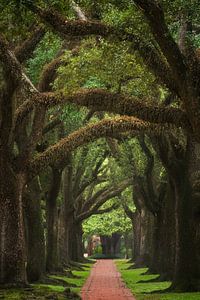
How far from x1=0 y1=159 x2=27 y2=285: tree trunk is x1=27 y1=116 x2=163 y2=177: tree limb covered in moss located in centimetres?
86

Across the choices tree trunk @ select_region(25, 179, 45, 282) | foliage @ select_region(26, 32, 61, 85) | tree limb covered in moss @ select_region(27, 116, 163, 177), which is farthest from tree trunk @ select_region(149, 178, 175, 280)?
foliage @ select_region(26, 32, 61, 85)

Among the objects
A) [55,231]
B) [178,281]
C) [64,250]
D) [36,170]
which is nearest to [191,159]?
[178,281]

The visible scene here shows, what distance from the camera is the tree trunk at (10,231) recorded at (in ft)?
51.7

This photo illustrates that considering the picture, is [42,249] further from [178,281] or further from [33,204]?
[178,281]

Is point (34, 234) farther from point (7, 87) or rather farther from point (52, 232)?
point (7, 87)

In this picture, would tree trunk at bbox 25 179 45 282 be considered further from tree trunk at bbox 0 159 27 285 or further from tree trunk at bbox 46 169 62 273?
tree trunk at bbox 46 169 62 273

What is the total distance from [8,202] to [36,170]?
134 cm

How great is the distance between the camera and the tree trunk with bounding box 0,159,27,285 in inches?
620

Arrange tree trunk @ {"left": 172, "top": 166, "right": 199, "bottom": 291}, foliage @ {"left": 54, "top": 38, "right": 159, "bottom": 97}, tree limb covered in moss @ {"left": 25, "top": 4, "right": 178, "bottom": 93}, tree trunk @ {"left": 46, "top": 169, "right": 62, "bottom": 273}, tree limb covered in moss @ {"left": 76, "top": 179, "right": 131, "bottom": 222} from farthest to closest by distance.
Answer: tree limb covered in moss @ {"left": 76, "top": 179, "right": 131, "bottom": 222} < tree trunk @ {"left": 46, "top": 169, "right": 62, "bottom": 273} < tree trunk @ {"left": 172, "top": 166, "right": 199, "bottom": 291} < foliage @ {"left": 54, "top": 38, "right": 159, "bottom": 97} < tree limb covered in moss @ {"left": 25, "top": 4, "right": 178, "bottom": 93}

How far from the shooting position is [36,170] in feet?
54.4

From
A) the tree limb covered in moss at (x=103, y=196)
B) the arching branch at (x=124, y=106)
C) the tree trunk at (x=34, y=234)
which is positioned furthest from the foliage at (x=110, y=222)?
the arching branch at (x=124, y=106)

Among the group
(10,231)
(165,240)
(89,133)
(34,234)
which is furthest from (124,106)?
(165,240)

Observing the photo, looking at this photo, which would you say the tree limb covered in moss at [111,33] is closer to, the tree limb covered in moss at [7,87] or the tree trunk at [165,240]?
the tree limb covered in moss at [7,87]

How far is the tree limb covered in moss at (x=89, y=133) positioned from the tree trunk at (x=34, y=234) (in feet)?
7.84
